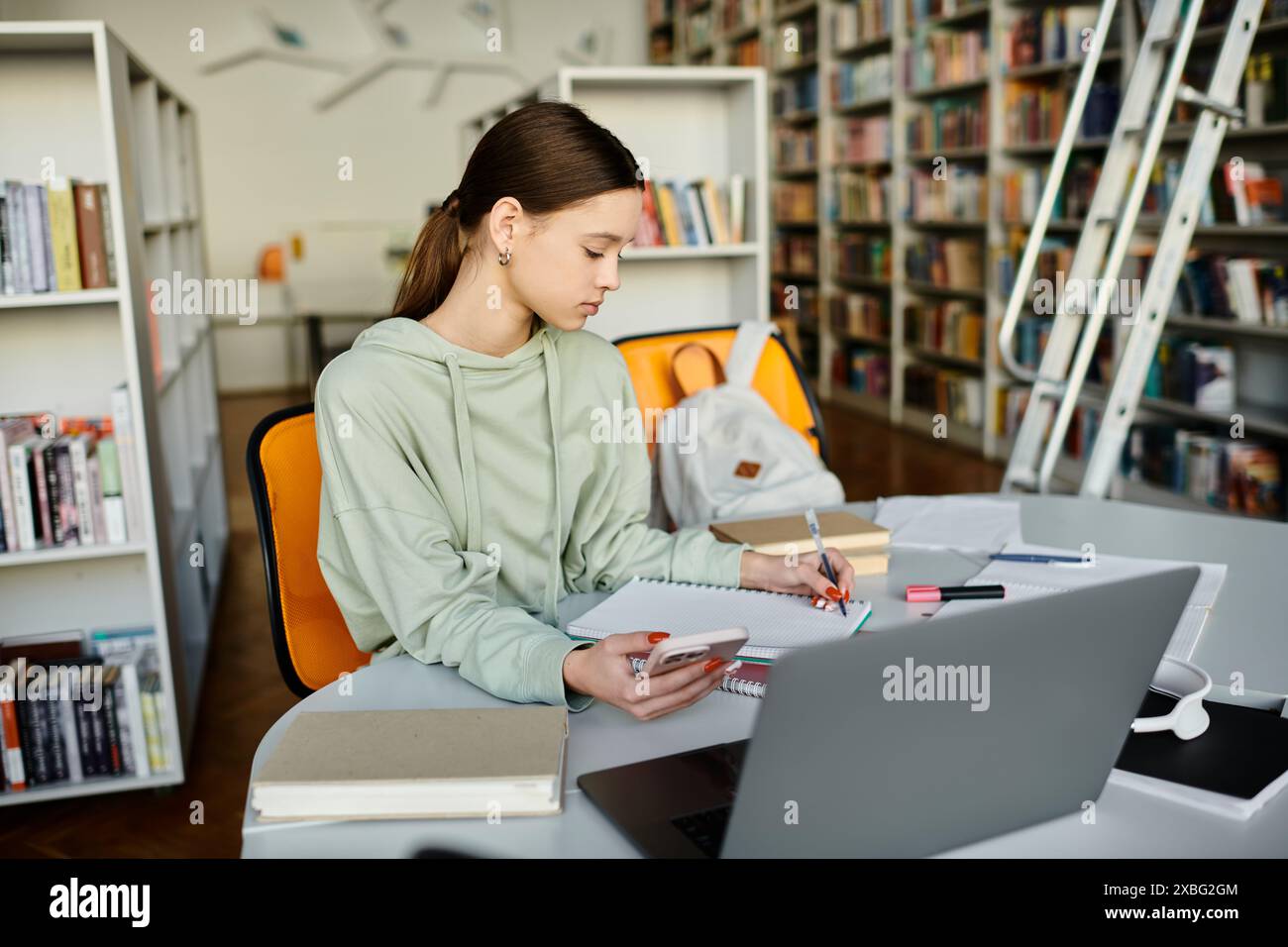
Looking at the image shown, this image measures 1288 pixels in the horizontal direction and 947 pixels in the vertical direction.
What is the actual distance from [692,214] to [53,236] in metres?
1.71

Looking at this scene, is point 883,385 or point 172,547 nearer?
point 172,547

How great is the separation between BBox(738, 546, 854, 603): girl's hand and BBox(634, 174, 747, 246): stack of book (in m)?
2.12

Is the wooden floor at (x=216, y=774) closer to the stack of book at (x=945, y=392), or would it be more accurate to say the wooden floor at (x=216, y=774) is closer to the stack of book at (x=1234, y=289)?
the stack of book at (x=945, y=392)

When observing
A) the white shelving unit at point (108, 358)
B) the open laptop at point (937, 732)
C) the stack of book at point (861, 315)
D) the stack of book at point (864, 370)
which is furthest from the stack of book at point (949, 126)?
the open laptop at point (937, 732)

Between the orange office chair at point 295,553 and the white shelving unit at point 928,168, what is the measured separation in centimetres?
233

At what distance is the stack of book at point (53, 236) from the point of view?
232 centimetres

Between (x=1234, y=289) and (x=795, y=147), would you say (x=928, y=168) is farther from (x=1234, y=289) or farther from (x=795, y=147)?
(x=1234, y=289)

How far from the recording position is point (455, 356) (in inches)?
53.4

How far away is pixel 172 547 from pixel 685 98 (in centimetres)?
198

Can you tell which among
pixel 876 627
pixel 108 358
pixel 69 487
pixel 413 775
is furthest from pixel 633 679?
pixel 108 358

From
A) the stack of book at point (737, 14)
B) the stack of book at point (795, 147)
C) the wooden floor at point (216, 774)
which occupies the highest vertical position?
the stack of book at point (737, 14)

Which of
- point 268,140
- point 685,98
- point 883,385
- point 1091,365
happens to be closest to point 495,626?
point 685,98

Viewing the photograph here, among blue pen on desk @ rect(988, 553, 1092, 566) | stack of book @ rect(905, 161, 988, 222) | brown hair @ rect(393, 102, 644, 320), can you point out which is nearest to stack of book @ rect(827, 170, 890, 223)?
stack of book @ rect(905, 161, 988, 222)
